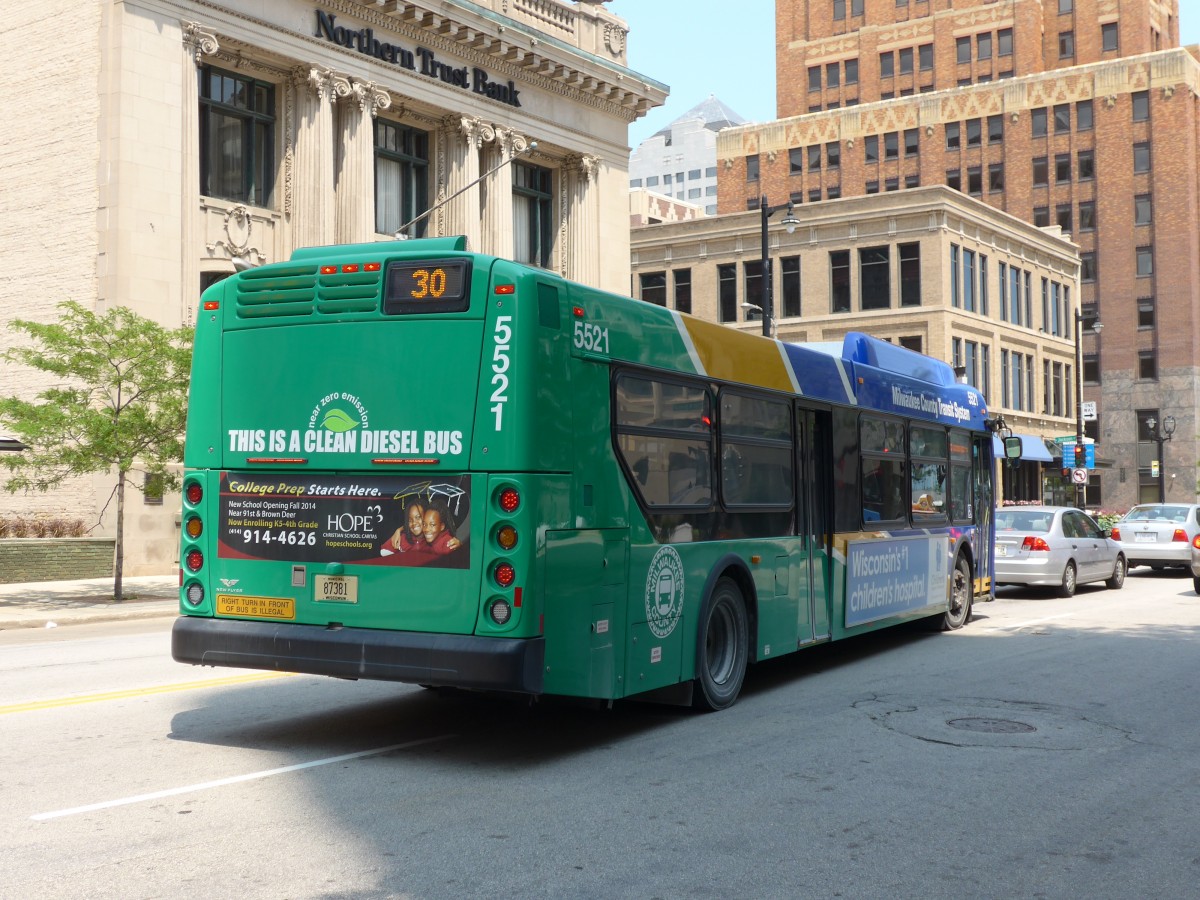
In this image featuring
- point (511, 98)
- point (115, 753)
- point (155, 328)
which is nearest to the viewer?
point (115, 753)

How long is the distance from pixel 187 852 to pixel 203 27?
26439mm

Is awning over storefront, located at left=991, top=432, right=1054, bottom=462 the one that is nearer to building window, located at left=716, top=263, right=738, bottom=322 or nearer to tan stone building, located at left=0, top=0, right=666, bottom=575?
building window, located at left=716, top=263, right=738, bottom=322

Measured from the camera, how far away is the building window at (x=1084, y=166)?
82062mm

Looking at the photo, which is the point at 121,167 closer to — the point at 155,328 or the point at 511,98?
the point at 155,328

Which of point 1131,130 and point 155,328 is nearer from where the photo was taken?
point 155,328

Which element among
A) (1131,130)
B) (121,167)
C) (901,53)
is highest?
(901,53)

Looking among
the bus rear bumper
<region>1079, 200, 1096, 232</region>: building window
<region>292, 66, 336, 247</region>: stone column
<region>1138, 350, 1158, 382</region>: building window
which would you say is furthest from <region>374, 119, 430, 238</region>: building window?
<region>1138, 350, 1158, 382</region>: building window

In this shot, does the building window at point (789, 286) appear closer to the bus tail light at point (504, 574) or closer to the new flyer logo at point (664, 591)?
the new flyer logo at point (664, 591)

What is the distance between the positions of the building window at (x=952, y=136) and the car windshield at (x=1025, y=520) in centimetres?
6844

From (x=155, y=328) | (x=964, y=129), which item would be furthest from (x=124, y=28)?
(x=964, y=129)

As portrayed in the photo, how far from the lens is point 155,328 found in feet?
71.1

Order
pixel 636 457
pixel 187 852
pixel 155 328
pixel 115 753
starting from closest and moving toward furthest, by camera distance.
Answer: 1. pixel 187 852
2. pixel 115 753
3. pixel 636 457
4. pixel 155 328

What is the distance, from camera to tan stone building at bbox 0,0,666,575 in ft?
89.7

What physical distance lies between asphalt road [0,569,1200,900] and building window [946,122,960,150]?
3107 inches
